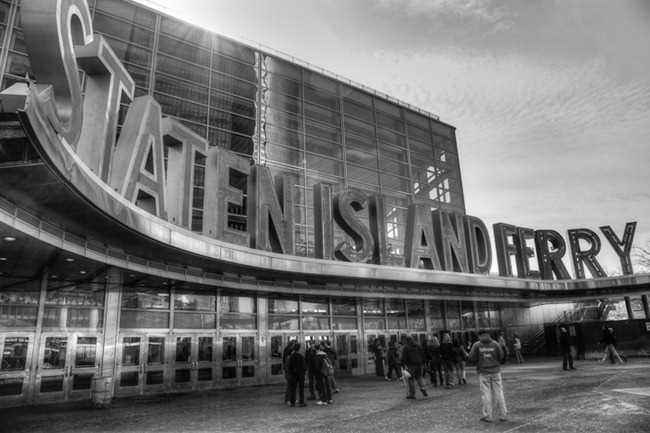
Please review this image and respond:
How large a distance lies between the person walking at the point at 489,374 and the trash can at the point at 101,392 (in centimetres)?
1060

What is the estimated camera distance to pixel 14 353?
14.4 metres

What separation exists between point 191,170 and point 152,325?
255 inches

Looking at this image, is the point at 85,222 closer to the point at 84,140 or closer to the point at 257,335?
the point at 84,140

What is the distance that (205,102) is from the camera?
2594 centimetres

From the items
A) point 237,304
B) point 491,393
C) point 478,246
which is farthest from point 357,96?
point 491,393

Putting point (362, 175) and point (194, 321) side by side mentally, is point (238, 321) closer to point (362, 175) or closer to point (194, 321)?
point (194, 321)

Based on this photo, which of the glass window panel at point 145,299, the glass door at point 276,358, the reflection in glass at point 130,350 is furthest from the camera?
Result: the glass door at point 276,358

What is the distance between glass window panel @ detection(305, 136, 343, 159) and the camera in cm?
2897

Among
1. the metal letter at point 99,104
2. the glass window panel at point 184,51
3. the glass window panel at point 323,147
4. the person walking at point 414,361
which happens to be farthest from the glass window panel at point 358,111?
the person walking at point 414,361

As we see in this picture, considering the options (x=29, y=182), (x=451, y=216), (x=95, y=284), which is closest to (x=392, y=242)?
(x=451, y=216)

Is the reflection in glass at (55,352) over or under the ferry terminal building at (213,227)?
under

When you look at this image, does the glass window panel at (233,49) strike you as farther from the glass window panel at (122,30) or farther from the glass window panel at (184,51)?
the glass window panel at (122,30)

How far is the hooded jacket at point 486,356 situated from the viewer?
374 inches

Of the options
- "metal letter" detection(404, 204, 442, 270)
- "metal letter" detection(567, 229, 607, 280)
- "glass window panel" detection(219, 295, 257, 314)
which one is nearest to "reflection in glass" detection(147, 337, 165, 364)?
"glass window panel" detection(219, 295, 257, 314)
